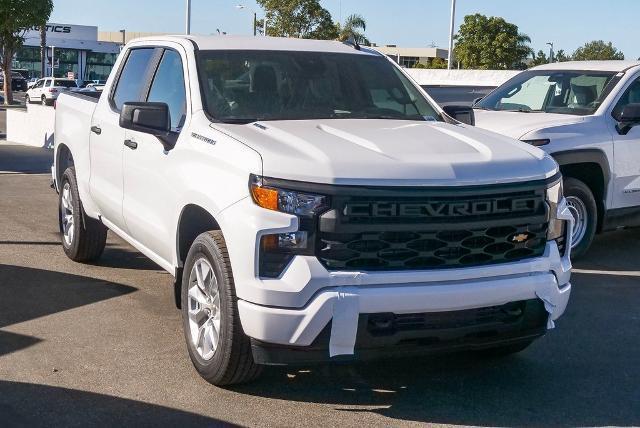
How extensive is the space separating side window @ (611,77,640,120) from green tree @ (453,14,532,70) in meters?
45.4

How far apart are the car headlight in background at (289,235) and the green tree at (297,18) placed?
1704 inches

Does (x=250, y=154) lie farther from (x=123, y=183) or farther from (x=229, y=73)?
(x=123, y=183)

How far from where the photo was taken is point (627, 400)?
503 cm

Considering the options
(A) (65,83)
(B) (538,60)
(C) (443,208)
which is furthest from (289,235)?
(B) (538,60)

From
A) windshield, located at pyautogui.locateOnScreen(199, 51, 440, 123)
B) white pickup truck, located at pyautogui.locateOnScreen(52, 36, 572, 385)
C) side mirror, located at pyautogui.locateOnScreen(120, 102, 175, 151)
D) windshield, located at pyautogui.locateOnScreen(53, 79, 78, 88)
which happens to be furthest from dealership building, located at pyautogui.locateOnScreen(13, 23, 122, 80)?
white pickup truck, located at pyautogui.locateOnScreen(52, 36, 572, 385)

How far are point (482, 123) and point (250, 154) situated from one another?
4.66 m

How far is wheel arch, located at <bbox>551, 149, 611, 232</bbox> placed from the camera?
8.43m

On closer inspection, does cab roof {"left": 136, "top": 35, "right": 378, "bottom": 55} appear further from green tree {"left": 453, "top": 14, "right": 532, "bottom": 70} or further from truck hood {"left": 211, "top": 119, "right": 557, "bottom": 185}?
green tree {"left": 453, "top": 14, "right": 532, "bottom": 70}

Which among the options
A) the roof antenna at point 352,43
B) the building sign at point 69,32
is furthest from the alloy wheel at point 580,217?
the building sign at point 69,32

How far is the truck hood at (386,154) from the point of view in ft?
14.7

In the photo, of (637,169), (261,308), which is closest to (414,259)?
(261,308)

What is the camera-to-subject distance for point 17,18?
43062 millimetres

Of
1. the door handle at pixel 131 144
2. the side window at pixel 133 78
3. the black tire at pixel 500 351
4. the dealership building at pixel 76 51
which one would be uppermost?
the dealership building at pixel 76 51

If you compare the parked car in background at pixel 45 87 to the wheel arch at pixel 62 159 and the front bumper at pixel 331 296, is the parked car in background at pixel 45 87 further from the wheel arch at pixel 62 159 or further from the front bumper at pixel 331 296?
the front bumper at pixel 331 296
